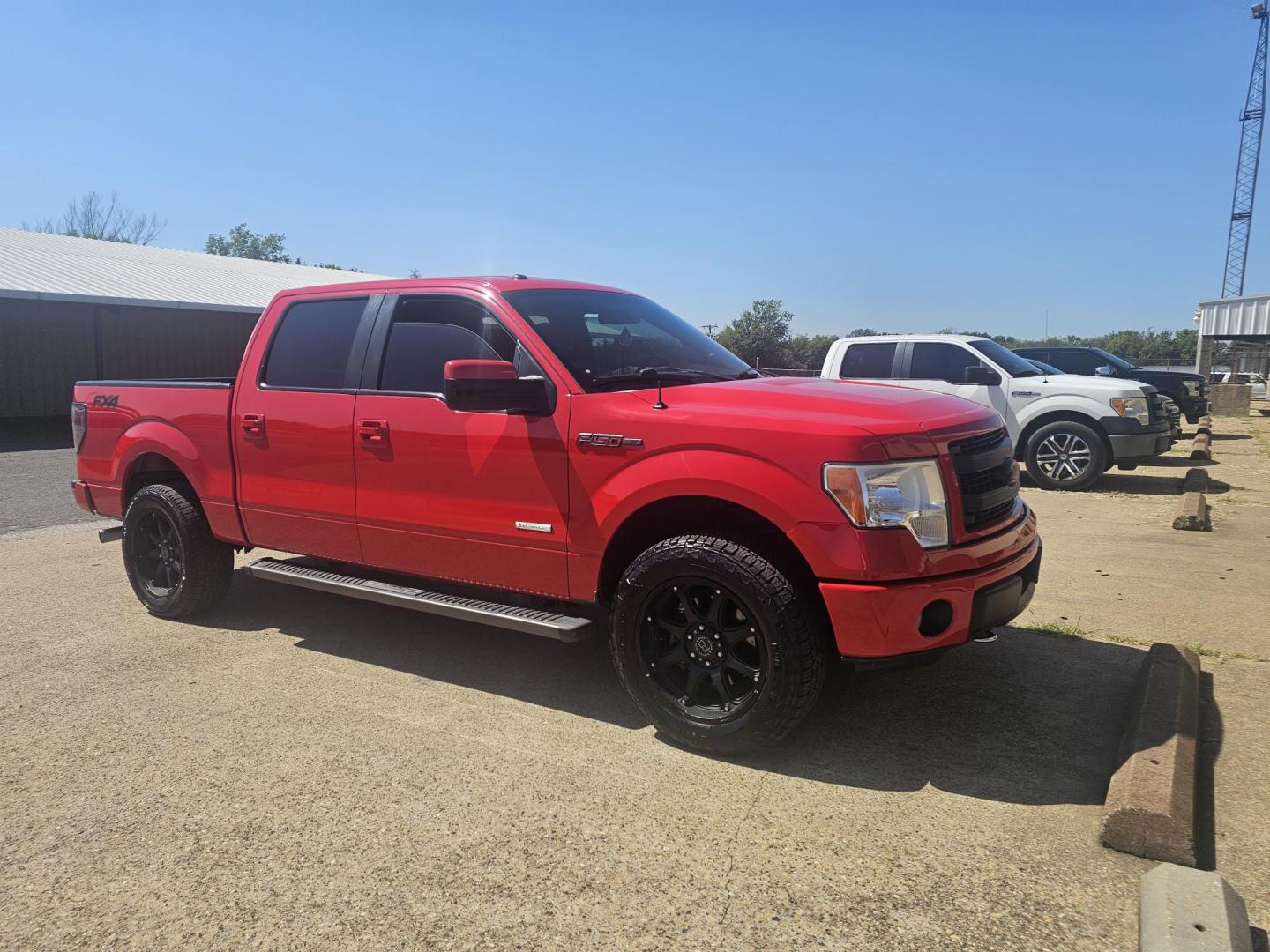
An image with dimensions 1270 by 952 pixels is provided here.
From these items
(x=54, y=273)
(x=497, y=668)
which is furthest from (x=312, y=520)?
(x=54, y=273)

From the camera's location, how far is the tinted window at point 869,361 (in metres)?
11.5

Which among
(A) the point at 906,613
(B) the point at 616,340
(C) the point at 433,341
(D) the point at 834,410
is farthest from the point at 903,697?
(C) the point at 433,341

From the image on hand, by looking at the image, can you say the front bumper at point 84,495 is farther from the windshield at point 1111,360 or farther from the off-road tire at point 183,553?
the windshield at point 1111,360

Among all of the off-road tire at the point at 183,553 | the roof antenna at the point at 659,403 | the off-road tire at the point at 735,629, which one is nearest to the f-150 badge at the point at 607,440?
the roof antenna at the point at 659,403

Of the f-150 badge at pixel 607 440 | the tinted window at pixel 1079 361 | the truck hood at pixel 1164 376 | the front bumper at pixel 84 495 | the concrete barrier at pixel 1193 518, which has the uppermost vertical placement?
the tinted window at pixel 1079 361

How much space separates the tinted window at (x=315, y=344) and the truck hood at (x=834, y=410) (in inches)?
72.9

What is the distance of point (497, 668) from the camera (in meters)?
4.75

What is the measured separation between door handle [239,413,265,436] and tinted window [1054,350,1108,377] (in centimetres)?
1470

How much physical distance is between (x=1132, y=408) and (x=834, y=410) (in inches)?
357

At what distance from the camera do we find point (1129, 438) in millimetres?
10867

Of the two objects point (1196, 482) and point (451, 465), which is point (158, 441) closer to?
point (451, 465)

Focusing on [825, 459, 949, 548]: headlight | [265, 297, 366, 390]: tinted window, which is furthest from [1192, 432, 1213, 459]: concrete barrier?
[265, 297, 366, 390]: tinted window

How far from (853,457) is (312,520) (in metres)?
2.99

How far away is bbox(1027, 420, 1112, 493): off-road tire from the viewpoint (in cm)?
1091
